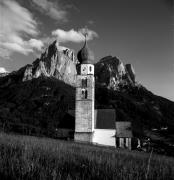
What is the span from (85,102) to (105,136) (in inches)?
264

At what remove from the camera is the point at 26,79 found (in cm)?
16825

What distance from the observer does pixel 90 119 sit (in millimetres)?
38250

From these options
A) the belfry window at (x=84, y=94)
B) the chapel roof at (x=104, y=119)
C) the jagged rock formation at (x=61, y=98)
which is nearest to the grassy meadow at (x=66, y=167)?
the belfry window at (x=84, y=94)

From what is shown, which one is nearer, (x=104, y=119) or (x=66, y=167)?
(x=66, y=167)

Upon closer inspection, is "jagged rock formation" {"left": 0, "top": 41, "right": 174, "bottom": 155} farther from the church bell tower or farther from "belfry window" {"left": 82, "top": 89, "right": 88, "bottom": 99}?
"belfry window" {"left": 82, "top": 89, "right": 88, "bottom": 99}

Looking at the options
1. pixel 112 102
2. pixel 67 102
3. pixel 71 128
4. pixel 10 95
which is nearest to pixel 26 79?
pixel 10 95

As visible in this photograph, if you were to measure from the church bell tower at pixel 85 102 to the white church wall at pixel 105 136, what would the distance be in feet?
8.89

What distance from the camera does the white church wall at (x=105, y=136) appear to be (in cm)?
4094

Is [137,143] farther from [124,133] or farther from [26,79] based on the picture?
[26,79]

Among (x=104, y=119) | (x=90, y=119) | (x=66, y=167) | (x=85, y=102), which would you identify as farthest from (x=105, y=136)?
(x=66, y=167)

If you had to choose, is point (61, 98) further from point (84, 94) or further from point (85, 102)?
point (85, 102)

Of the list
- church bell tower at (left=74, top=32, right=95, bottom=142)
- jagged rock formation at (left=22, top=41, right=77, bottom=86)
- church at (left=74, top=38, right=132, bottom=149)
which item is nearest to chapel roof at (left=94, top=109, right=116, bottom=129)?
church at (left=74, top=38, right=132, bottom=149)

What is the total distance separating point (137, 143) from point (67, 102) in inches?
3538

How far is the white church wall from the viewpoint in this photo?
4094 cm
